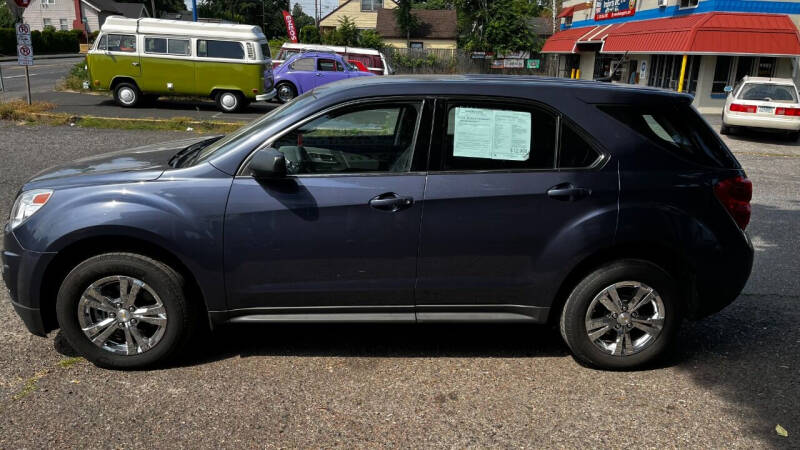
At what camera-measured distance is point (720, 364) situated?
14.1ft

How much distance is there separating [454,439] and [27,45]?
1661 cm

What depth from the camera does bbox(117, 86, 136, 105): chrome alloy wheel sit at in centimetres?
1961

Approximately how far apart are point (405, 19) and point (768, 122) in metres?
40.7

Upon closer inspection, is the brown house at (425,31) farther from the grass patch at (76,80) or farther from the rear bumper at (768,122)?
the rear bumper at (768,122)

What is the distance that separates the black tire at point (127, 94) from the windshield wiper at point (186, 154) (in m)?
16.4

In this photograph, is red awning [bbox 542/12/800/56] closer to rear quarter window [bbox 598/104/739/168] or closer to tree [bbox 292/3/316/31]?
rear quarter window [bbox 598/104/739/168]

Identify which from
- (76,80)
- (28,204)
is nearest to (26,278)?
(28,204)

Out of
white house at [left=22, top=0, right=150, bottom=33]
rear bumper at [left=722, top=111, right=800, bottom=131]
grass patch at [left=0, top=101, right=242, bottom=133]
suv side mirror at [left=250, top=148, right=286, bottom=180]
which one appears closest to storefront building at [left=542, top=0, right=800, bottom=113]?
rear bumper at [left=722, top=111, right=800, bottom=131]

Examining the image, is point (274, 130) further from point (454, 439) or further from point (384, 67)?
point (384, 67)

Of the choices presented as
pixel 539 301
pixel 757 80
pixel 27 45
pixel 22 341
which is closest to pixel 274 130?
pixel 539 301

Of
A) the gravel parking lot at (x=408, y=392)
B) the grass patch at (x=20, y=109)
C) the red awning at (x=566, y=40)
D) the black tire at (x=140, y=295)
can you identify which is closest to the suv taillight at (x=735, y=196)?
the gravel parking lot at (x=408, y=392)

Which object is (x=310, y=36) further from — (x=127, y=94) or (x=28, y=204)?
(x=28, y=204)

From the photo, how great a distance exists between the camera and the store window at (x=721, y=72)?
26.2 metres

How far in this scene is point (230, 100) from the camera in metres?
19.8
